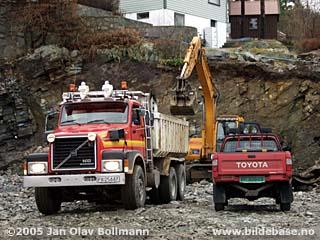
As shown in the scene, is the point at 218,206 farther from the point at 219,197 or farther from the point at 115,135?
the point at 115,135

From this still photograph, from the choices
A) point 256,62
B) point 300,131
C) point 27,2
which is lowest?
point 300,131

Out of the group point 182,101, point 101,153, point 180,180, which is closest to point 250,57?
point 182,101

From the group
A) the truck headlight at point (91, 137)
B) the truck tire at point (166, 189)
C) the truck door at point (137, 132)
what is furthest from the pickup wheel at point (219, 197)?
the truck headlight at point (91, 137)

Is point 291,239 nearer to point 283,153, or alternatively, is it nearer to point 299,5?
point 283,153

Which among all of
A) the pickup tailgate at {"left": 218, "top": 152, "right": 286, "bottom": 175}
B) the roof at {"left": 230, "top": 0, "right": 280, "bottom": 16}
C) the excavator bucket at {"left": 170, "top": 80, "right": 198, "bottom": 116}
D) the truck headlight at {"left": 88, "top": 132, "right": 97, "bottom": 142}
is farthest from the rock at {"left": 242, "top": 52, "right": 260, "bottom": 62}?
the truck headlight at {"left": 88, "top": 132, "right": 97, "bottom": 142}

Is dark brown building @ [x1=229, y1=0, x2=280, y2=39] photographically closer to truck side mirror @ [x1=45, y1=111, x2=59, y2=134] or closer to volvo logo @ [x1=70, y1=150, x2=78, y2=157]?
truck side mirror @ [x1=45, y1=111, x2=59, y2=134]

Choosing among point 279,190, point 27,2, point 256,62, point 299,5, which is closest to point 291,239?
point 279,190

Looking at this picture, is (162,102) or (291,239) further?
(162,102)

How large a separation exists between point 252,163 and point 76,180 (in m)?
4.09

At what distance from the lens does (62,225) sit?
42.2ft

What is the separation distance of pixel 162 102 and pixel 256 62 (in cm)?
539

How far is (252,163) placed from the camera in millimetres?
15062

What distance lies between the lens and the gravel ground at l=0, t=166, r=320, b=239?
11.8 m

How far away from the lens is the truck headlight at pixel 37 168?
1440cm
